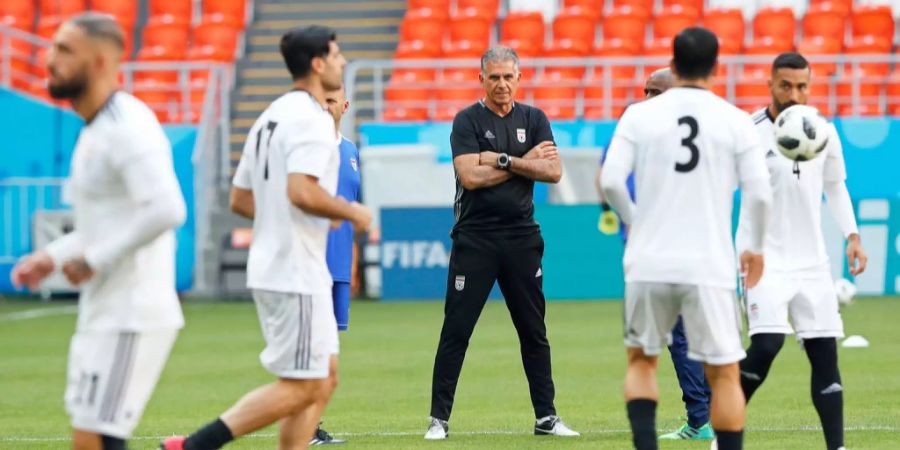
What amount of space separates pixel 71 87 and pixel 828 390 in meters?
4.28

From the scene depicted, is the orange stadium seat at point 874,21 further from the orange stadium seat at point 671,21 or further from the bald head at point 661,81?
the bald head at point 661,81

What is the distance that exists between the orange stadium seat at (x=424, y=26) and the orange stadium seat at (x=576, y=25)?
1.92 m

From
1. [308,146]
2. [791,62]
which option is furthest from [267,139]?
[791,62]

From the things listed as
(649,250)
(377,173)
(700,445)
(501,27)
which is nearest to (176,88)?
(377,173)

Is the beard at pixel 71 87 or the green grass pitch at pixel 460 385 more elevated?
the beard at pixel 71 87

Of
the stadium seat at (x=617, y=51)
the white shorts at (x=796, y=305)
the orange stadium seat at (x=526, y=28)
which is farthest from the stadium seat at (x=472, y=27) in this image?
the white shorts at (x=796, y=305)

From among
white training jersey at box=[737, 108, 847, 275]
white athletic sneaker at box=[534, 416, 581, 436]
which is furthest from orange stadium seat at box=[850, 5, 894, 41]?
white training jersey at box=[737, 108, 847, 275]

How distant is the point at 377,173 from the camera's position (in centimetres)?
2398

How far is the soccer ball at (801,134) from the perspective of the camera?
27.2ft

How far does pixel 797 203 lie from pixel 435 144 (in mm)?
15799

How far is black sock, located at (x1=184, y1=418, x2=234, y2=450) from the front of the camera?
733 centimetres

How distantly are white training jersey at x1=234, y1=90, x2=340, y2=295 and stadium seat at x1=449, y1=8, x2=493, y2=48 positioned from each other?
20.3 m

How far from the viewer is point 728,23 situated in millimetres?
26359

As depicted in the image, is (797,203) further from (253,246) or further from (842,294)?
(842,294)
